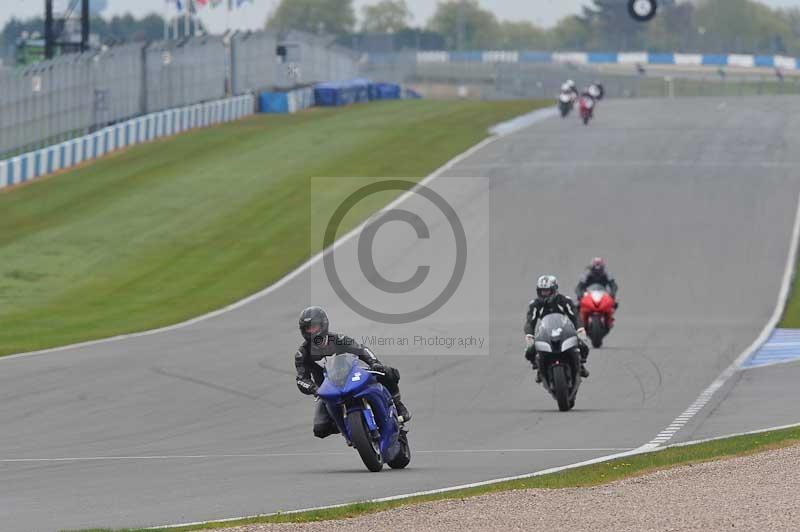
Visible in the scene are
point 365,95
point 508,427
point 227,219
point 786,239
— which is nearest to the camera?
point 508,427

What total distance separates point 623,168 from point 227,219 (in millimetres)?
12774

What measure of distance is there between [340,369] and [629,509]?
3.37 m

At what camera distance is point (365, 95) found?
254ft

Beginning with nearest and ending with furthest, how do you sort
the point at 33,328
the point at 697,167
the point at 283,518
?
the point at 283,518 → the point at 33,328 → the point at 697,167

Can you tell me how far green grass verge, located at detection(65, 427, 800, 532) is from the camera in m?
10.9

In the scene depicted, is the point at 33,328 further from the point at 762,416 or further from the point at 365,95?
the point at 365,95

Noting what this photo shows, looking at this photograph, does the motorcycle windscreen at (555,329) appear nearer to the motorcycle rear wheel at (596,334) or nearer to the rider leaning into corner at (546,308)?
the rider leaning into corner at (546,308)

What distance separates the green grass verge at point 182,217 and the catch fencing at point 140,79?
207 cm

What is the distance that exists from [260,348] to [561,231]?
14.3 metres

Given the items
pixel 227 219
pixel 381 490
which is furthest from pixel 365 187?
pixel 381 490

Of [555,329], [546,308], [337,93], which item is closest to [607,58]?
[337,93]

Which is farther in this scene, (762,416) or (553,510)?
(762,416)

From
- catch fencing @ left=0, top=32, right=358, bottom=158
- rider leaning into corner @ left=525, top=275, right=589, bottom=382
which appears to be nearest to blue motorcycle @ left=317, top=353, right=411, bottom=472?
rider leaning into corner @ left=525, top=275, right=589, bottom=382

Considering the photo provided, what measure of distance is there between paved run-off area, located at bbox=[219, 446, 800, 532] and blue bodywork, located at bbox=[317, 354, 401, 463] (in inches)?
78.2
